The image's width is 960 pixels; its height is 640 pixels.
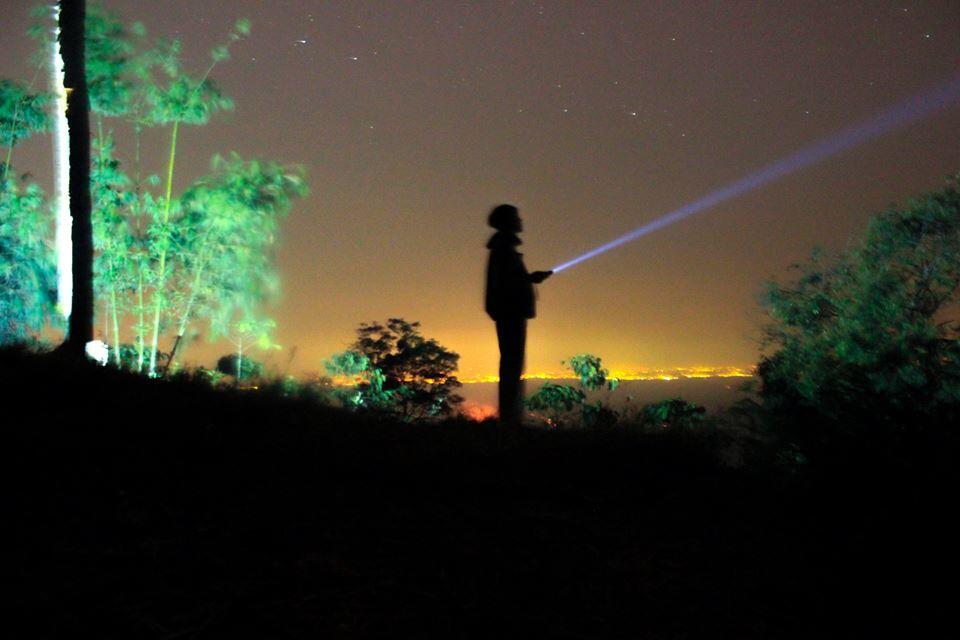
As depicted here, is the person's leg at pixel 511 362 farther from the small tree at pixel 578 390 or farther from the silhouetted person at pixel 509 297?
the small tree at pixel 578 390

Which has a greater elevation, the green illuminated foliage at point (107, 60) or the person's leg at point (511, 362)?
the green illuminated foliage at point (107, 60)

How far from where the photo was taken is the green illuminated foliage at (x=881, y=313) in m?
14.1

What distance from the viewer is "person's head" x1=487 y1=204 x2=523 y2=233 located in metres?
7.08

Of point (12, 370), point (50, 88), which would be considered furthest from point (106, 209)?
point (12, 370)

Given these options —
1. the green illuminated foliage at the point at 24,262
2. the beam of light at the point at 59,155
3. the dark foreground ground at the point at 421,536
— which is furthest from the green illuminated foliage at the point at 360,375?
the dark foreground ground at the point at 421,536

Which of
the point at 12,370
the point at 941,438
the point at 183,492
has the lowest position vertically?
the point at 183,492

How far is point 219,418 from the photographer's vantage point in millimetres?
4812

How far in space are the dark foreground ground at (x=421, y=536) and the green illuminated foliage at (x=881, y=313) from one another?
33.0 feet

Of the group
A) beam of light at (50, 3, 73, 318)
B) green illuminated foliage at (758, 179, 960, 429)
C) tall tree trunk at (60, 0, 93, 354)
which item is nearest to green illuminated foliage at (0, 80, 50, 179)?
beam of light at (50, 3, 73, 318)

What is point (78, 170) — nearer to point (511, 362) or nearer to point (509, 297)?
point (509, 297)

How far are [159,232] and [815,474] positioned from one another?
1883 cm

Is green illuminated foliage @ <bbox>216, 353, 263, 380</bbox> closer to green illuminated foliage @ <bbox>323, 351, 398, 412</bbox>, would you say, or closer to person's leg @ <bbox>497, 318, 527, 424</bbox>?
green illuminated foliage @ <bbox>323, 351, 398, 412</bbox>

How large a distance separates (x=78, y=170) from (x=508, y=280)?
7265mm

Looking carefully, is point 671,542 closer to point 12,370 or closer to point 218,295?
point 12,370
